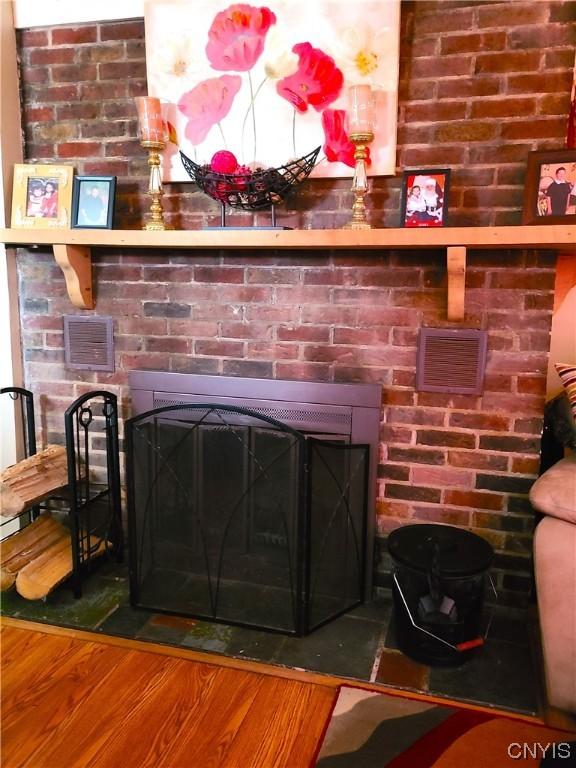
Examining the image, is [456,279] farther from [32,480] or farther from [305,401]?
[32,480]

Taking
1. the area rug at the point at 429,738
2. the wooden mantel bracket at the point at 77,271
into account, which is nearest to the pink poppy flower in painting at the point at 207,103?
the wooden mantel bracket at the point at 77,271

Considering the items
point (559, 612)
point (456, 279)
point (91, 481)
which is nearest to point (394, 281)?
point (456, 279)

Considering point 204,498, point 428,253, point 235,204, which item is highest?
point 235,204

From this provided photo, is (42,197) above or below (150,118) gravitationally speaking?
below

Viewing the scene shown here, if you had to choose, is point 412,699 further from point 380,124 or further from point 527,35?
point 527,35

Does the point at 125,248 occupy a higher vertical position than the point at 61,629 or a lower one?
higher

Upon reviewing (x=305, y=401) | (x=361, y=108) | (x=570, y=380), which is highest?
(x=361, y=108)

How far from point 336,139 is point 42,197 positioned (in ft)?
3.50

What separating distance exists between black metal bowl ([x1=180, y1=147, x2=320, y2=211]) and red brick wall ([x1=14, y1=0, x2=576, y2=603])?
0.11 meters

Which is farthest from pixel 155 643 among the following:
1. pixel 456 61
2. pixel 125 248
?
pixel 456 61

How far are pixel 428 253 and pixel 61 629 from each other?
67.7 inches

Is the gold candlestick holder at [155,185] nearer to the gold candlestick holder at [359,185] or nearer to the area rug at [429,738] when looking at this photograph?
the gold candlestick holder at [359,185]

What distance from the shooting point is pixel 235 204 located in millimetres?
1924

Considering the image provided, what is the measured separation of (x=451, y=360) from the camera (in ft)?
6.24
